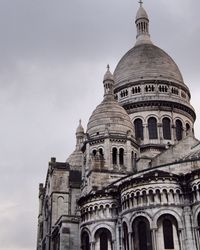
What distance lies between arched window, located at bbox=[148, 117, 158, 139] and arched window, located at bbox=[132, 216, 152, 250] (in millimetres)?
20613

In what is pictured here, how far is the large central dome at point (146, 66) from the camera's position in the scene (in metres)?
57.2

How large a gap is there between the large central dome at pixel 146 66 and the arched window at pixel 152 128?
5.59m

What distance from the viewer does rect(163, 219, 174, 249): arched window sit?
32562mm

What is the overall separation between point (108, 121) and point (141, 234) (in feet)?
52.0

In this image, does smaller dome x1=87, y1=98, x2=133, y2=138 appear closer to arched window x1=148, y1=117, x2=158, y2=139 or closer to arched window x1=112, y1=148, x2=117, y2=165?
arched window x1=112, y1=148, x2=117, y2=165

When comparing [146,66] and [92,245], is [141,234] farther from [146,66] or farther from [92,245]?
[146,66]

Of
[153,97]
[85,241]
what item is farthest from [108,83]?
[85,241]

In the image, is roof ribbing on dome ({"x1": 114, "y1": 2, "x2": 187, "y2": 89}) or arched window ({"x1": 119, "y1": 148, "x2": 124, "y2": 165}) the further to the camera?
roof ribbing on dome ({"x1": 114, "y1": 2, "x2": 187, "y2": 89})

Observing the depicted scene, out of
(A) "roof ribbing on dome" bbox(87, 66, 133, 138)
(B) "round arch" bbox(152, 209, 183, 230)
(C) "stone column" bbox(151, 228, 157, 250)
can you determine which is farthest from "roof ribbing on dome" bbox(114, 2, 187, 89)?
(C) "stone column" bbox(151, 228, 157, 250)

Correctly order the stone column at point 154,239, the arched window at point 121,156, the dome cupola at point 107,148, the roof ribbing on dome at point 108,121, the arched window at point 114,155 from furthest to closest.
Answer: the roof ribbing on dome at point 108,121 < the arched window at point 121,156 < the arched window at point 114,155 < the dome cupola at point 107,148 < the stone column at point 154,239

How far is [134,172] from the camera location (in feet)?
136

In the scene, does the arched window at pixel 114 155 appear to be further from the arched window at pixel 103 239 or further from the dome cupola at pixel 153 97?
the arched window at pixel 103 239

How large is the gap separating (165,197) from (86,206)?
25.5 feet

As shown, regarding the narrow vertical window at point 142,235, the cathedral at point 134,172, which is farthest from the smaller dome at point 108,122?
the narrow vertical window at point 142,235
